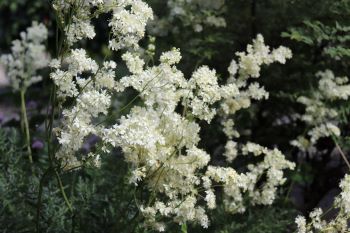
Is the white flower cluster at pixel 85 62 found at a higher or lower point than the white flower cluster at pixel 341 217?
higher

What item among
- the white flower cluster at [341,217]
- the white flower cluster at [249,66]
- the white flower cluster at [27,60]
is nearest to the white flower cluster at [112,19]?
the white flower cluster at [249,66]

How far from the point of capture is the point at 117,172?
3008 millimetres

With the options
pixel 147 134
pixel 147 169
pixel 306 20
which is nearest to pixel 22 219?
pixel 147 169

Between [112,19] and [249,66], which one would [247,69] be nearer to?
[249,66]

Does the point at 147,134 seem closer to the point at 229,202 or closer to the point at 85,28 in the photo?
the point at 85,28

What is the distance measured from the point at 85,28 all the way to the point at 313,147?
162 centimetres

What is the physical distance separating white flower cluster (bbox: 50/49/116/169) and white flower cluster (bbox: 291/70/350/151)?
112 cm

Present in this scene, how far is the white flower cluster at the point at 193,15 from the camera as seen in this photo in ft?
9.25

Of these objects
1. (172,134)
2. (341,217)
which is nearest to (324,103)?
(341,217)

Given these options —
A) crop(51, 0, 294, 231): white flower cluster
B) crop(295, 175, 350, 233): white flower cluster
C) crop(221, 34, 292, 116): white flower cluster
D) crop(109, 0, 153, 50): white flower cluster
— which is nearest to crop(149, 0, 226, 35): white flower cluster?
crop(221, 34, 292, 116): white flower cluster

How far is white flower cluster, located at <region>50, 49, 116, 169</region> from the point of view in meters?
1.77

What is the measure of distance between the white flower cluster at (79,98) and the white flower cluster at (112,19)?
0.06 m

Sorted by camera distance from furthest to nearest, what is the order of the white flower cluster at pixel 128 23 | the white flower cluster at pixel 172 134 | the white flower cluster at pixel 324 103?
the white flower cluster at pixel 324 103 < the white flower cluster at pixel 172 134 < the white flower cluster at pixel 128 23

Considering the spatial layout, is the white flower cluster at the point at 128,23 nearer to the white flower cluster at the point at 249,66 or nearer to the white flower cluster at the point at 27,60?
the white flower cluster at the point at 249,66
